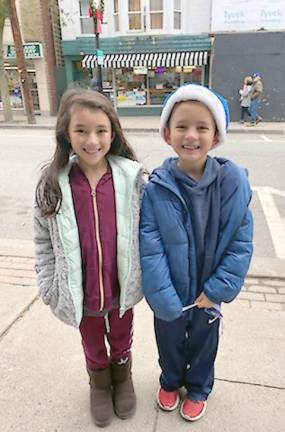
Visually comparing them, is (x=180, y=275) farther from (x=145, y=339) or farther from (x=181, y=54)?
(x=181, y=54)

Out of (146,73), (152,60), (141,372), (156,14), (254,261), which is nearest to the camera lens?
(141,372)

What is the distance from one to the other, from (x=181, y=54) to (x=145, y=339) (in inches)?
566

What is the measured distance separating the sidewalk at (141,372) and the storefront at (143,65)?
13611 millimetres

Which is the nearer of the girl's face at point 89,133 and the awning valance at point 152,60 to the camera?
the girl's face at point 89,133

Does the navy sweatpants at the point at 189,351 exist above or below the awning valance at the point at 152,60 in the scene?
below

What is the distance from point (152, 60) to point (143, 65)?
41 centimetres

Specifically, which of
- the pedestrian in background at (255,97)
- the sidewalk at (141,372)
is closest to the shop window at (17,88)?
the pedestrian in background at (255,97)

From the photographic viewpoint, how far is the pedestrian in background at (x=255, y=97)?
42.9ft

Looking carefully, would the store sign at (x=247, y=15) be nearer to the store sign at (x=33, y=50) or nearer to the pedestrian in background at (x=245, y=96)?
the pedestrian in background at (x=245, y=96)

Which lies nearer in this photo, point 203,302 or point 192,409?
point 203,302

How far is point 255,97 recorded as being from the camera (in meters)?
13.2

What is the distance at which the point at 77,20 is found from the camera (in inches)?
630

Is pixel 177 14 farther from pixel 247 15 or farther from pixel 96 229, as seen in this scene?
pixel 96 229

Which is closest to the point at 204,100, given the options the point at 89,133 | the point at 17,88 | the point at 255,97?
the point at 89,133
